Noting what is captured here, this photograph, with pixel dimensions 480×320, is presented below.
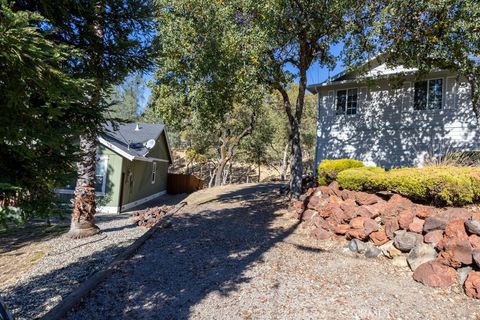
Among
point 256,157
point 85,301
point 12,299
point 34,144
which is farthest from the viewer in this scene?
point 256,157

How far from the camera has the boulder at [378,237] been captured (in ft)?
19.4

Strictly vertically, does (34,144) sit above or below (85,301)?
above

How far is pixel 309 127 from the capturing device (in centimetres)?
3177

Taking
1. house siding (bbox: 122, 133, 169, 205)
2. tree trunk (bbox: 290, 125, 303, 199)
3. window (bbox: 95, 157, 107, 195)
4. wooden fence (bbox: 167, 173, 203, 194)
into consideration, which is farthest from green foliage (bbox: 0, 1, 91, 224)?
wooden fence (bbox: 167, 173, 203, 194)

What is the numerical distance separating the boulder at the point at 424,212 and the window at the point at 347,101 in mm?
8209

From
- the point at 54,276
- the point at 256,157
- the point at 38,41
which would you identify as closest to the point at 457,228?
the point at 38,41

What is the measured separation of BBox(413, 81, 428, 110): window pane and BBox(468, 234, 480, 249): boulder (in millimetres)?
8544

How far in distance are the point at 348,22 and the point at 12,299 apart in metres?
9.56

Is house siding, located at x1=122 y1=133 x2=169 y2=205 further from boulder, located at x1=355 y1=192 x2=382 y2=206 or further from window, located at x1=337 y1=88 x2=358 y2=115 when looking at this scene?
boulder, located at x1=355 y1=192 x2=382 y2=206

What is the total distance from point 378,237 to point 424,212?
0.96 meters

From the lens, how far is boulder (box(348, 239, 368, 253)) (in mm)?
5992

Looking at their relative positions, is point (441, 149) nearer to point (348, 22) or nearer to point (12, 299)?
point (348, 22)

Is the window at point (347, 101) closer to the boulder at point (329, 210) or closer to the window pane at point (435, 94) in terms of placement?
the window pane at point (435, 94)

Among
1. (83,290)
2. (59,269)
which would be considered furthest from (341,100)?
(83,290)
